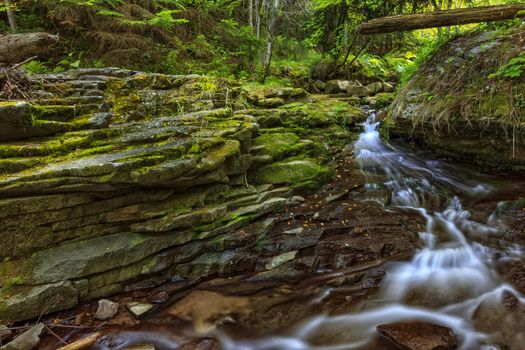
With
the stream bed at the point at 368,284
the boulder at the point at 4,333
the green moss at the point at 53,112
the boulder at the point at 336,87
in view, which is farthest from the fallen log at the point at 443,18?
the boulder at the point at 4,333

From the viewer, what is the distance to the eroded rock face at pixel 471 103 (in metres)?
5.31

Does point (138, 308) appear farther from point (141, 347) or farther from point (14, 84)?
point (14, 84)

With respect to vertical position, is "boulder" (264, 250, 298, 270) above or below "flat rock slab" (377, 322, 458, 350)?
above

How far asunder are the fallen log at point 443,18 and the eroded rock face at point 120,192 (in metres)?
3.40

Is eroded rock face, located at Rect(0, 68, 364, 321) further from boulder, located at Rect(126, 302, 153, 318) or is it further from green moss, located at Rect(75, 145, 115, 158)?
boulder, located at Rect(126, 302, 153, 318)

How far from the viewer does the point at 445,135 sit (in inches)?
253

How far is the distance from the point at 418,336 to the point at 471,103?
4191 millimetres

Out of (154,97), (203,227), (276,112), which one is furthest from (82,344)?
(276,112)

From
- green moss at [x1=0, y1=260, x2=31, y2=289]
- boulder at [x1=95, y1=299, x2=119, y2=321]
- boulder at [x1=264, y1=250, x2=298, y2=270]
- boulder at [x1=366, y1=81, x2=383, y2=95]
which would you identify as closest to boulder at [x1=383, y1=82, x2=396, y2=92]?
boulder at [x1=366, y1=81, x2=383, y2=95]

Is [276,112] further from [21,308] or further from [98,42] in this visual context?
[98,42]

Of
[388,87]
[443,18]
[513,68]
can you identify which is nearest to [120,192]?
[513,68]

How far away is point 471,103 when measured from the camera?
5613mm

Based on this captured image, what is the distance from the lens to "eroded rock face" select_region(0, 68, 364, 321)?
4.22m

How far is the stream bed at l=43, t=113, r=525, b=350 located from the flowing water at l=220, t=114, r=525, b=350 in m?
0.02
